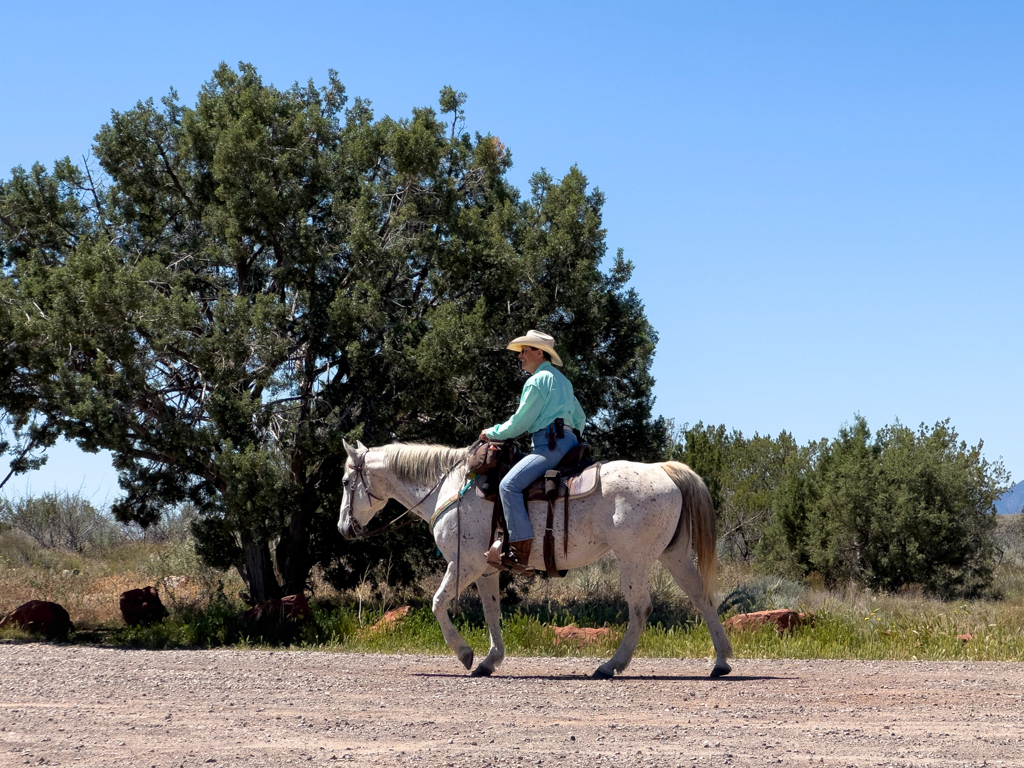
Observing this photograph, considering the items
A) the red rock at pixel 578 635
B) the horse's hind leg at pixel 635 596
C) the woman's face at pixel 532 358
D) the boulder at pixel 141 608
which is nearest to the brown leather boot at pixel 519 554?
the horse's hind leg at pixel 635 596

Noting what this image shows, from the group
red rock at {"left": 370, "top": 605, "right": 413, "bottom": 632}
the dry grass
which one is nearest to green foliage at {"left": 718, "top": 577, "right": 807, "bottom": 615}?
red rock at {"left": 370, "top": 605, "right": 413, "bottom": 632}

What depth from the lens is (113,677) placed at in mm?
8852

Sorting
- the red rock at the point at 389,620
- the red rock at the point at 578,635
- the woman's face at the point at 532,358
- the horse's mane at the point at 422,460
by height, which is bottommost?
the red rock at the point at 578,635

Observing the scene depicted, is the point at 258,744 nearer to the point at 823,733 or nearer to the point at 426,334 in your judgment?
the point at 823,733

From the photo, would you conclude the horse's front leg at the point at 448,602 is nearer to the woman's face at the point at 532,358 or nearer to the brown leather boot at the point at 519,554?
the brown leather boot at the point at 519,554

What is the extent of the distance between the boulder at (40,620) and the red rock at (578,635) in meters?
7.09

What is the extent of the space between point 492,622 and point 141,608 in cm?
782

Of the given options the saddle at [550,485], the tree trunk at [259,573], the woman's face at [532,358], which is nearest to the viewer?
the saddle at [550,485]

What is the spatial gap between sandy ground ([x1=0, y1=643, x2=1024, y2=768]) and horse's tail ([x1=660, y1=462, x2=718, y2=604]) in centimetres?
94

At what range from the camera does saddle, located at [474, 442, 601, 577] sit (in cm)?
941

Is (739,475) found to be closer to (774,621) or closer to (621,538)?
(774,621)

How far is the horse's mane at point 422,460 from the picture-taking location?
33.5 feet

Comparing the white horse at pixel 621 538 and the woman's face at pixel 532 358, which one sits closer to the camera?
the white horse at pixel 621 538

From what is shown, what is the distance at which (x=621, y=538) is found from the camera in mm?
9406
